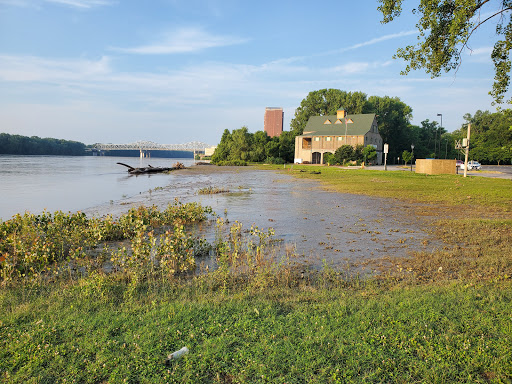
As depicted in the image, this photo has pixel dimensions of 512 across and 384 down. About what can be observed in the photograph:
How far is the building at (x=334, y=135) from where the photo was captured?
73.6 metres

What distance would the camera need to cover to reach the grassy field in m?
3.73

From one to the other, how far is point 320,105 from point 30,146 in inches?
4417

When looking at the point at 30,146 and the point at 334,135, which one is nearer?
the point at 334,135

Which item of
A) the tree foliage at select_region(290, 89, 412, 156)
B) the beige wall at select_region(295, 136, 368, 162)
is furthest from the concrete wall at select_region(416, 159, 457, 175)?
the tree foliage at select_region(290, 89, 412, 156)

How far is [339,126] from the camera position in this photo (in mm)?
78188

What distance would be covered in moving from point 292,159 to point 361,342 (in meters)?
87.9

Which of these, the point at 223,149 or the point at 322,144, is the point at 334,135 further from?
the point at 223,149

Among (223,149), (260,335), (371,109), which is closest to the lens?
(260,335)

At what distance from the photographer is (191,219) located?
13.4m

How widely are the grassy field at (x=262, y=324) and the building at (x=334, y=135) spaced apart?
67926mm

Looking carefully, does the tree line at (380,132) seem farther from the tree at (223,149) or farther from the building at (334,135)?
the building at (334,135)

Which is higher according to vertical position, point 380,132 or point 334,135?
point 380,132

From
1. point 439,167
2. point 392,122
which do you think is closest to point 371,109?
point 392,122

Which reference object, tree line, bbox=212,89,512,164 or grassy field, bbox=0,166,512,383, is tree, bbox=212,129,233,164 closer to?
tree line, bbox=212,89,512,164
